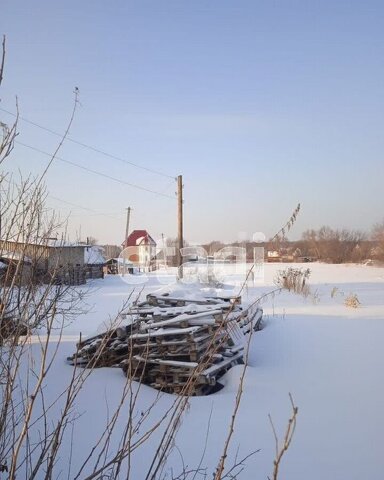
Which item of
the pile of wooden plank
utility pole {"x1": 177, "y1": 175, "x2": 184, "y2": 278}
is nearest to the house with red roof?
utility pole {"x1": 177, "y1": 175, "x2": 184, "y2": 278}

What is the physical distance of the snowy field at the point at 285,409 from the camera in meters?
3.63

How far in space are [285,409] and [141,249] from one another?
38769 millimetres

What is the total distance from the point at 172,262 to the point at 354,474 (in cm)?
3947

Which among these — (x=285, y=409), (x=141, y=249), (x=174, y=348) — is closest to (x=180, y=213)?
(x=174, y=348)

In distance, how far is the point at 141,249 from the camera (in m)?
42.9

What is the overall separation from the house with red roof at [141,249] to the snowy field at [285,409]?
32.7 metres

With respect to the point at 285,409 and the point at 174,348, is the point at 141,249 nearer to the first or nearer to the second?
the point at 174,348

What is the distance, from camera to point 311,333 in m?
8.42

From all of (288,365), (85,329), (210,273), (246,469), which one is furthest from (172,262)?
(246,469)

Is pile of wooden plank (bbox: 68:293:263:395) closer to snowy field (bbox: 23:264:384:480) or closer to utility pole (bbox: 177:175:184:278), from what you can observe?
snowy field (bbox: 23:264:384:480)

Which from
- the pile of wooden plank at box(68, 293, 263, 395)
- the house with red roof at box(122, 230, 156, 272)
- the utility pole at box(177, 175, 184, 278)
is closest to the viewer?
the pile of wooden plank at box(68, 293, 263, 395)

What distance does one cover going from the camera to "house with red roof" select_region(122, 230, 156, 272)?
1619 inches

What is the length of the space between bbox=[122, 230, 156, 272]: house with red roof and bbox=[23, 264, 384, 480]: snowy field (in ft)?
107

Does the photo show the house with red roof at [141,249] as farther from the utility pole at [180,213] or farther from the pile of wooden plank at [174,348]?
the pile of wooden plank at [174,348]
